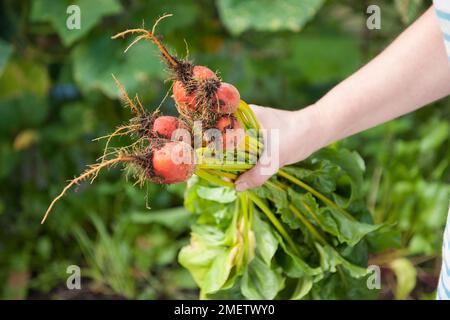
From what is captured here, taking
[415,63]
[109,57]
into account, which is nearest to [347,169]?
[415,63]

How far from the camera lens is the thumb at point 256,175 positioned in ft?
2.34

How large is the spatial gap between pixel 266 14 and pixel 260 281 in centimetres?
77

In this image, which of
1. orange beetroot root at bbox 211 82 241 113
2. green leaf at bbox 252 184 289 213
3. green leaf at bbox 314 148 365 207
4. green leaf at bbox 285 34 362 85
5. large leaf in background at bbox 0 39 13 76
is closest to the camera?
orange beetroot root at bbox 211 82 241 113

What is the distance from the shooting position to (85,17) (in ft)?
Result: 5.08

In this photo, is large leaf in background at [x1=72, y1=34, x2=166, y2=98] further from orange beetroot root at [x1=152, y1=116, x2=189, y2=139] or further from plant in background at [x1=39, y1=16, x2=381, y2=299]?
orange beetroot root at [x1=152, y1=116, x2=189, y2=139]

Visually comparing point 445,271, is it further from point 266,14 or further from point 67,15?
point 67,15

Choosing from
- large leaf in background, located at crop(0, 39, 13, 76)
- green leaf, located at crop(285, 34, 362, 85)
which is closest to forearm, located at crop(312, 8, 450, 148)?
large leaf in background, located at crop(0, 39, 13, 76)

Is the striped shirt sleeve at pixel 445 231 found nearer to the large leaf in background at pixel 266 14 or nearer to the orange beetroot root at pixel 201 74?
the orange beetroot root at pixel 201 74

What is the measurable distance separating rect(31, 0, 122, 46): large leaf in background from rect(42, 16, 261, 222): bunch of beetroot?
0.89 metres

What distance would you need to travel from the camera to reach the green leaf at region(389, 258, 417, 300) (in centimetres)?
129

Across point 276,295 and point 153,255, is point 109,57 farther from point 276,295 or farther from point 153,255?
point 276,295

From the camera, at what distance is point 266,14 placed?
148 cm

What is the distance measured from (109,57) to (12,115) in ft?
1.10

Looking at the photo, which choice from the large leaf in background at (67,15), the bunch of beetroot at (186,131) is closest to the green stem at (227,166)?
the bunch of beetroot at (186,131)
